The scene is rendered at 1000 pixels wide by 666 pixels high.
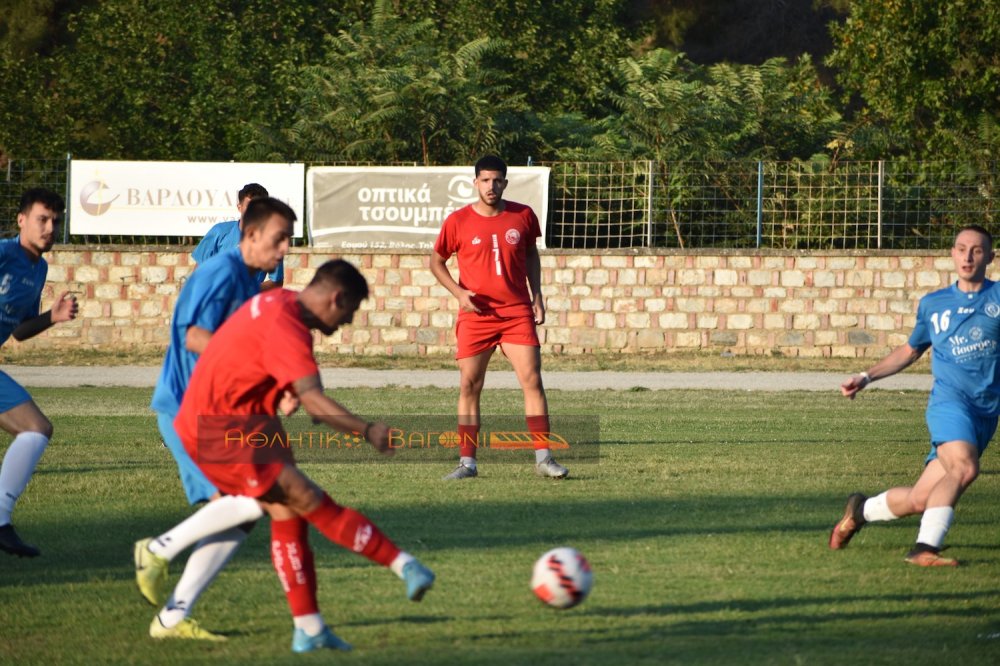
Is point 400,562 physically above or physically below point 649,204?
below

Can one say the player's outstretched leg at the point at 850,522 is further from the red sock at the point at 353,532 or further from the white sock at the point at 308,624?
the white sock at the point at 308,624

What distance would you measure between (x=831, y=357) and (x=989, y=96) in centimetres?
607

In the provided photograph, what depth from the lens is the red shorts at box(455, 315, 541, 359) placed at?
10.4m

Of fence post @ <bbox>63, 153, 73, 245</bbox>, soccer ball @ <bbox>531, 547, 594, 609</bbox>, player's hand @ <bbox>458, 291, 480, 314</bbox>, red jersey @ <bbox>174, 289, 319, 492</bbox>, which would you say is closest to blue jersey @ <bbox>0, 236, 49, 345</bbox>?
red jersey @ <bbox>174, 289, 319, 492</bbox>

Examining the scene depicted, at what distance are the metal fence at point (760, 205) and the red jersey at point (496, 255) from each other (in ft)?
41.6

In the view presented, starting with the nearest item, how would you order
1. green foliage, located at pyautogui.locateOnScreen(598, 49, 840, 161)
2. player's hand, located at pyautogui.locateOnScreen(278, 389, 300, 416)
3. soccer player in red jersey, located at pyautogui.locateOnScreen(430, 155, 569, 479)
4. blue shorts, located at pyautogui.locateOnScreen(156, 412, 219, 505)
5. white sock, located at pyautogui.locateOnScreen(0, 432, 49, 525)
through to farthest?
player's hand, located at pyautogui.locateOnScreen(278, 389, 300, 416) → blue shorts, located at pyautogui.locateOnScreen(156, 412, 219, 505) → white sock, located at pyautogui.locateOnScreen(0, 432, 49, 525) → soccer player in red jersey, located at pyautogui.locateOnScreen(430, 155, 569, 479) → green foliage, located at pyautogui.locateOnScreen(598, 49, 840, 161)

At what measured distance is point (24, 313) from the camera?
321 inches

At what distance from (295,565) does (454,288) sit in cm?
505

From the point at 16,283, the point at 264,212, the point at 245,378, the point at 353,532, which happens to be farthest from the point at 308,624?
the point at 16,283

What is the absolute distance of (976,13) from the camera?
24.3 meters

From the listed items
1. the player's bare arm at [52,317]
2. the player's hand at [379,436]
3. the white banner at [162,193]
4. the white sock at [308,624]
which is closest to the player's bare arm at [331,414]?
the player's hand at [379,436]

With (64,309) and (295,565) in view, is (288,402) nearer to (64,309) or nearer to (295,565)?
(295,565)

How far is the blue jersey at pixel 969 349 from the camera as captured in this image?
7.49 meters

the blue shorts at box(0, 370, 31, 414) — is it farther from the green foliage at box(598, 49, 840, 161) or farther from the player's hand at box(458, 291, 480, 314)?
the green foliage at box(598, 49, 840, 161)
